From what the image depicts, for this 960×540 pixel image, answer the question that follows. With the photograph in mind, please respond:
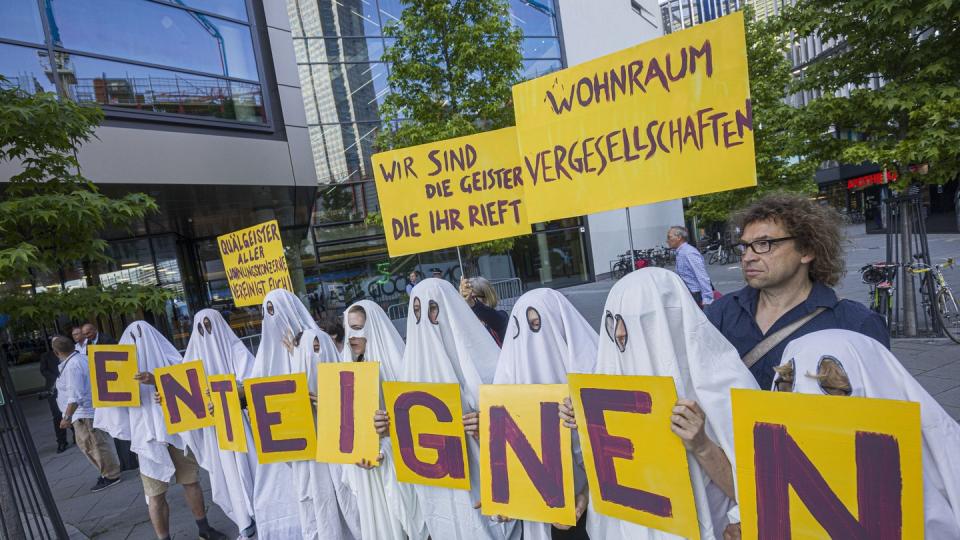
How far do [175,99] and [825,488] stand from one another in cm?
1118

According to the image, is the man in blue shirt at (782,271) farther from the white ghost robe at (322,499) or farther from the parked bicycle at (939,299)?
the parked bicycle at (939,299)

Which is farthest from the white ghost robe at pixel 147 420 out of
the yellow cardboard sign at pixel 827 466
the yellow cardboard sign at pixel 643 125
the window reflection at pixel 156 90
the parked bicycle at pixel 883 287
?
the parked bicycle at pixel 883 287

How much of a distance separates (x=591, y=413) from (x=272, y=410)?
225cm

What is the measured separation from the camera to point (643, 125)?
2578 mm

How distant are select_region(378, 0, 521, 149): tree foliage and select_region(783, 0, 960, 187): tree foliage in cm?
555

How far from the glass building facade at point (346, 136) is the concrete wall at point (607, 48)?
401 cm

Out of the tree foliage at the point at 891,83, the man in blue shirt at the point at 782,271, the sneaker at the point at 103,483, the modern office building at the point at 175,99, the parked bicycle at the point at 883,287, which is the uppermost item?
the modern office building at the point at 175,99

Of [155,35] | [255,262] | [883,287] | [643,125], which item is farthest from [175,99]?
[883,287]

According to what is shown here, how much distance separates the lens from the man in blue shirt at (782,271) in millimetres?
1970

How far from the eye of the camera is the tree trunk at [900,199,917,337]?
630 cm

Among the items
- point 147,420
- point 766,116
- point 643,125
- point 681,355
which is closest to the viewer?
point 681,355

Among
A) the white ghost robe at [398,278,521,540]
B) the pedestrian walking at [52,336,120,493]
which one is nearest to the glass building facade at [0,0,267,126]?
the pedestrian walking at [52,336,120,493]

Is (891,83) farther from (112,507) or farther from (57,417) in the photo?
(57,417)

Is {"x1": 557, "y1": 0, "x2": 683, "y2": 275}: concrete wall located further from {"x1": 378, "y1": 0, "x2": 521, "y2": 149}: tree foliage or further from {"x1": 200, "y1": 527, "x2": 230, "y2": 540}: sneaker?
{"x1": 200, "y1": 527, "x2": 230, "y2": 540}: sneaker
